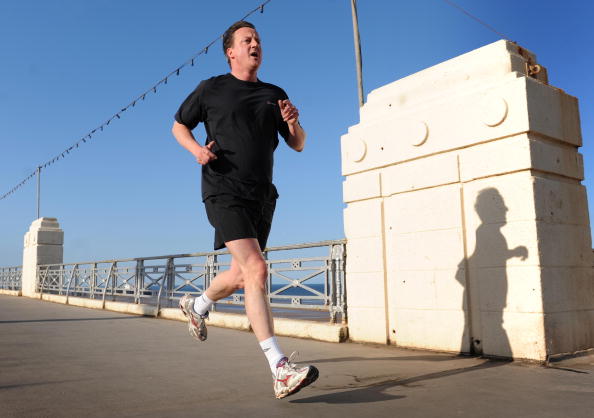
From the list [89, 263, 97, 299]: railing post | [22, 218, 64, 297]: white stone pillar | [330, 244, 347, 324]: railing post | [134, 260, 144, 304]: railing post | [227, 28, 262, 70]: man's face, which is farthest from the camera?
[22, 218, 64, 297]: white stone pillar

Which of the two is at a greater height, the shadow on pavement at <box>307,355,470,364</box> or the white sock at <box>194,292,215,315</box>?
the white sock at <box>194,292,215,315</box>

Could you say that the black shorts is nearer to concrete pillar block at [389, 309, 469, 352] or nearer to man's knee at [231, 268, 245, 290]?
man's knee at [231, 268, 245, 290]

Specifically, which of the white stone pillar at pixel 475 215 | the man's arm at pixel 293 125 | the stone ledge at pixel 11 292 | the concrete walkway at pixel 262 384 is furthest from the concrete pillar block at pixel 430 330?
the stone ledge at pixel 11 292

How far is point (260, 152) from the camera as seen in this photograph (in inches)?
114

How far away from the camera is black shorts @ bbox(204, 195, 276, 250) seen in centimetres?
279

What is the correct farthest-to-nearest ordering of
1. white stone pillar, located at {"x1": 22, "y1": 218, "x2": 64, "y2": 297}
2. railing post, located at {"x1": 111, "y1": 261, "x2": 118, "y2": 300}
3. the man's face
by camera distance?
white stone pillar, located at {"x1": 22, "y1": 218, "x2": 64, "y2": 297} → railing post, located at {"x1": 111, "y1": 261, "x2": 118, "y2": 300} → the man's face

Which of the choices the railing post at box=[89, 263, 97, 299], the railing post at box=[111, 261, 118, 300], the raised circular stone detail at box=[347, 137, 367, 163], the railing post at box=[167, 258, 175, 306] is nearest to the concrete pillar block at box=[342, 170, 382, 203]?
the raised circular stone detail at box=[347, 137, 367, 163]

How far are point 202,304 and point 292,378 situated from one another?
1.16m

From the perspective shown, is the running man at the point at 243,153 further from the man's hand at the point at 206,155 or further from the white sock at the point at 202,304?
the white sock at the point at 202,304

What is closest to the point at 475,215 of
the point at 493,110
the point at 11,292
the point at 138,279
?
the point at 493,110

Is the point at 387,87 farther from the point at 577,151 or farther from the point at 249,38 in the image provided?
the point at 249,38

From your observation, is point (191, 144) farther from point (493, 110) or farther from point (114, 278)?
point (114, 278)

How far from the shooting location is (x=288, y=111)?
9.64 feet

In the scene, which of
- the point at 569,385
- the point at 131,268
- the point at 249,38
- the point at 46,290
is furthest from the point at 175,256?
the point at 46,290
